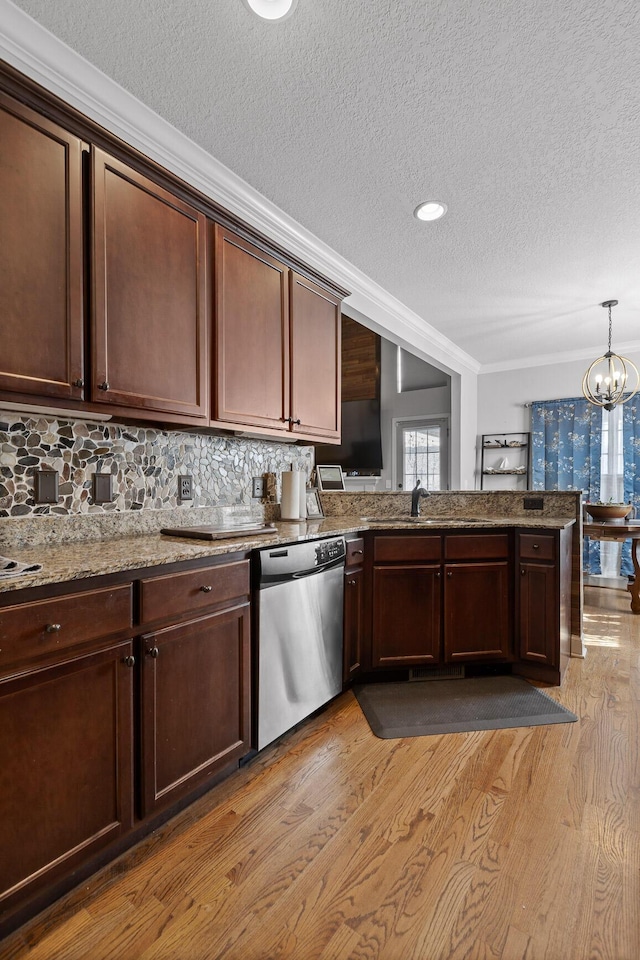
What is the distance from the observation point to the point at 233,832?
160 cm

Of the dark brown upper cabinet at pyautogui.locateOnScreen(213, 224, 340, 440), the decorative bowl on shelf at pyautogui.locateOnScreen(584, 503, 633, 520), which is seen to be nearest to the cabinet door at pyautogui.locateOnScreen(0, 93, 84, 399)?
the dark brown upper cabinet at pyautogui.locateOnScreen(213, 224, 340, 440)

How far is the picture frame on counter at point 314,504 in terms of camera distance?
10.8 ft

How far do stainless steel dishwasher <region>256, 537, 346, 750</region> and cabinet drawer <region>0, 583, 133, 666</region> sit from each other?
0.62 meters

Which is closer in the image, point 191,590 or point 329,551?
point 191,590

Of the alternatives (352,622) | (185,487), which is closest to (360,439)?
(352,622)

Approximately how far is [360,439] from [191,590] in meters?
5.28

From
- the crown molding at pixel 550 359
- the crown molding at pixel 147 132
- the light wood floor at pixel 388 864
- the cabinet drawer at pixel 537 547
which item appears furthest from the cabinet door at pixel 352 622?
the crown molding at pixel 550 359

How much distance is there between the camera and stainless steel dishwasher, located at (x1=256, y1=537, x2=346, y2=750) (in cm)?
196

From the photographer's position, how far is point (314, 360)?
2.90 meters

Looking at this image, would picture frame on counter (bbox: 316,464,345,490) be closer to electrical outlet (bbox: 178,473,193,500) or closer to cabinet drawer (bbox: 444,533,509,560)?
cabinet drawer (bbox: 444,533,509,560)

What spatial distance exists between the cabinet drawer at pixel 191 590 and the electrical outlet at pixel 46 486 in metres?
0.65

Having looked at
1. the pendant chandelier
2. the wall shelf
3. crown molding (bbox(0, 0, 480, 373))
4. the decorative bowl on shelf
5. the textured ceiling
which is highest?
the textured ceiling

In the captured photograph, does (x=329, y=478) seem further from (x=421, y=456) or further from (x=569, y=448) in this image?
(x=569, y=448)

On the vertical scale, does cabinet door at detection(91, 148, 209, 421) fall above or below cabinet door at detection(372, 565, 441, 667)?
above
